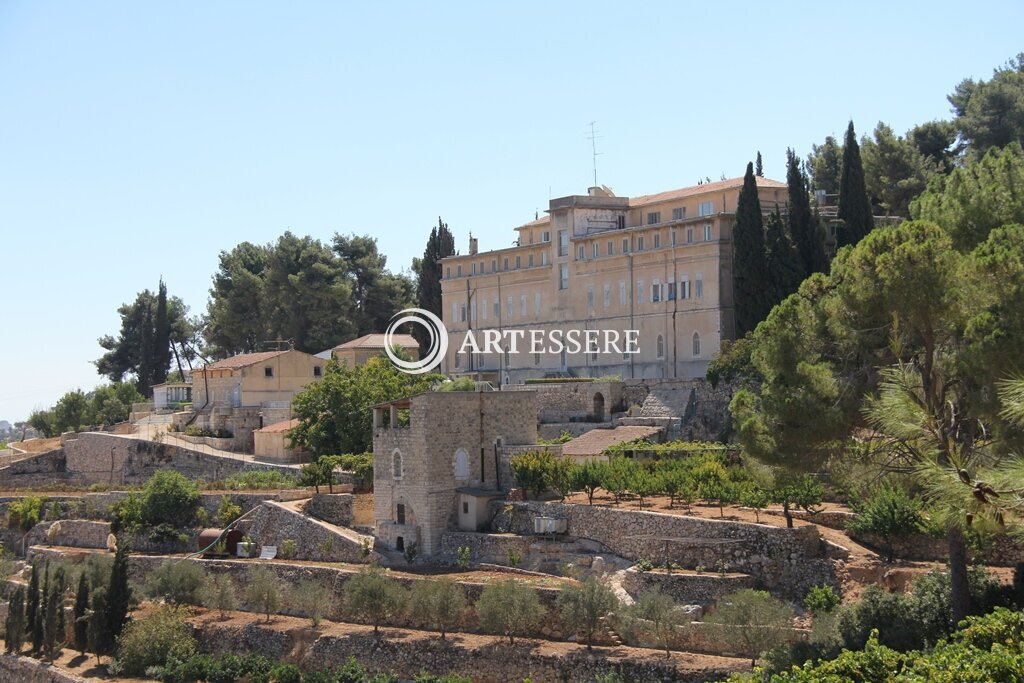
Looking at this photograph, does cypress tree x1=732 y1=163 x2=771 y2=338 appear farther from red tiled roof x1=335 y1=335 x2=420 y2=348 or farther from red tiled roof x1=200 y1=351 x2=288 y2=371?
red tiled roof x1=200 y1=351 x2=288 y2=371

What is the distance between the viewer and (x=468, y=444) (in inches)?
1555

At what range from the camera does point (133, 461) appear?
5772 cm

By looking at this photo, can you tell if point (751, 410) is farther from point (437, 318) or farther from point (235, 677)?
point (437, 318)

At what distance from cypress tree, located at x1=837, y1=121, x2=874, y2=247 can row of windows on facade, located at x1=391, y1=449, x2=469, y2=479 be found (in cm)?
1824

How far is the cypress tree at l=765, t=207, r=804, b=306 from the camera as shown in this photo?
48.6m

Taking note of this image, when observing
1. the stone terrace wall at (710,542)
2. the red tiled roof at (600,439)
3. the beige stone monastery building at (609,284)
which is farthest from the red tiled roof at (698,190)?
the stone terrace wall at (710,542)

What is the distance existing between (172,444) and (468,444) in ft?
75.9

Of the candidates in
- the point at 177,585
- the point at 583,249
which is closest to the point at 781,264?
the point at 583,249

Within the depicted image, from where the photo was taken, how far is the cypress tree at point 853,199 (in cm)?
4950

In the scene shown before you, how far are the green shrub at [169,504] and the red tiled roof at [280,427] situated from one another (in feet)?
29.7

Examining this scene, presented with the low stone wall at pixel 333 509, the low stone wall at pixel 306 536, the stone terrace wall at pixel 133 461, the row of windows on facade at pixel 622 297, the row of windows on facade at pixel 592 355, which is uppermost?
the row of windows on facade at pixel 622 297

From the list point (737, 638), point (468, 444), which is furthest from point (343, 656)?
point (737, 638)

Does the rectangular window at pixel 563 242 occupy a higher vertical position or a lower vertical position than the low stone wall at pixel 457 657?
higher

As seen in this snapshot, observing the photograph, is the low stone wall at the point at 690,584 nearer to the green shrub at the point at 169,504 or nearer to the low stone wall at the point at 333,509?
the low stone wall at the point at 333,509
